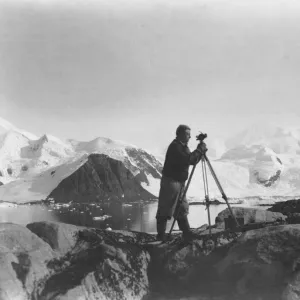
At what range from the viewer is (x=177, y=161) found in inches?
328

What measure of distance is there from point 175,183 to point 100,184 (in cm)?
11156

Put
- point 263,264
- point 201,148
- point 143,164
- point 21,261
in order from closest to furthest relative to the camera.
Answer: point 21,261 → point 263,264 → point 201,148 → point 143,164

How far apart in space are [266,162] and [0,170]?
Answer: 4426 inches

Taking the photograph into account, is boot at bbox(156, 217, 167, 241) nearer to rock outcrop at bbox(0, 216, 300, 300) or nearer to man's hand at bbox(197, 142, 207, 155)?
rock outcrop at bbox(0, 216, 300, 300)

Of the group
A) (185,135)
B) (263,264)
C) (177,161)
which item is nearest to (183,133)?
(185,135)

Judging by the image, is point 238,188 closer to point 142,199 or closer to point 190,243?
point 142,199

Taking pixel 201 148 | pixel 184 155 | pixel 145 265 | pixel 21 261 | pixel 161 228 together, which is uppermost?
pixel 201 148

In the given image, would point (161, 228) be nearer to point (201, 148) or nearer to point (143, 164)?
point (201, 148)

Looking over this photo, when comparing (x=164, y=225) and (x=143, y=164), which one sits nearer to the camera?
(x=164, y=225)

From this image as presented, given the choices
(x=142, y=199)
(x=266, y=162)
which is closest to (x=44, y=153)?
(x=142, y=199)

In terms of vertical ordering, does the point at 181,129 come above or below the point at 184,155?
above

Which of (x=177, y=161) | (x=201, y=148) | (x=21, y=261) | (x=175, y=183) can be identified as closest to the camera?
(x=21, y=261)

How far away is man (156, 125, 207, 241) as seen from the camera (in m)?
8.33

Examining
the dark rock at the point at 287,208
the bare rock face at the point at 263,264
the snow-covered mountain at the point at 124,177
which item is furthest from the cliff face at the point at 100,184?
the bare rock face at the point at 263,264
